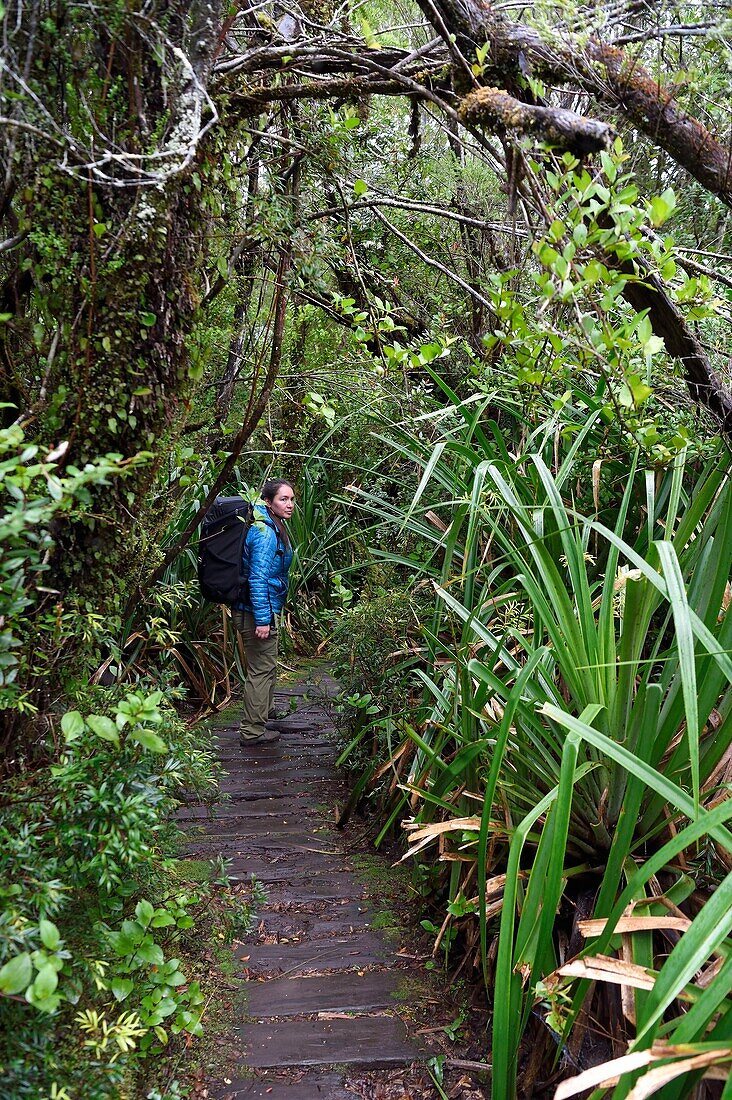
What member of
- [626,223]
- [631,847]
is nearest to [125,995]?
[631,847]

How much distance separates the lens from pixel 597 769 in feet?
8.02

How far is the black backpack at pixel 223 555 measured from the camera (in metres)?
4.96

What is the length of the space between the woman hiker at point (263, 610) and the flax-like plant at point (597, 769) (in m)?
1.89

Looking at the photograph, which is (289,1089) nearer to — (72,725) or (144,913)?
(144,913)

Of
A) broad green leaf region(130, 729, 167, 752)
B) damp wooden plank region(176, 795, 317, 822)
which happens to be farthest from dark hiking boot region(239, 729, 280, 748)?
broad green leaf region(130, 729, 167, 752)

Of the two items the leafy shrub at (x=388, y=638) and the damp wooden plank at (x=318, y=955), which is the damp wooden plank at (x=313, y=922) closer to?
the damp wooden plank at (x=318, y=955)

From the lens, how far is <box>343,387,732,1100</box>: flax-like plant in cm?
179

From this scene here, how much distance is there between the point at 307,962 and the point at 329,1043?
1.47ft

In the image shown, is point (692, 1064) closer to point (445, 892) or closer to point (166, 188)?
point (445, 892)

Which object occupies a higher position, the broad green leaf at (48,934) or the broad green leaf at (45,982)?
the broad green leaf at (48,934)

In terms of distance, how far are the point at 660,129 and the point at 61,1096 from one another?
2760mm

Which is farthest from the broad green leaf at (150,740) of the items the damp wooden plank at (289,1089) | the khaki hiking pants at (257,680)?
the khaki hiking pants at (257,680)

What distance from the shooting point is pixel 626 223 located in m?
1.91

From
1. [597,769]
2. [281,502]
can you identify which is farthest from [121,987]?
[281,502]
